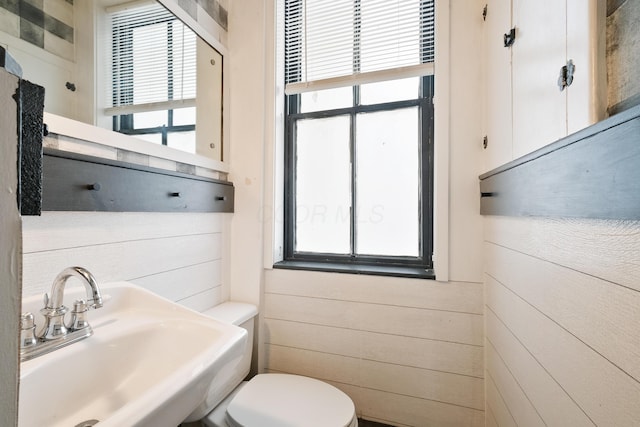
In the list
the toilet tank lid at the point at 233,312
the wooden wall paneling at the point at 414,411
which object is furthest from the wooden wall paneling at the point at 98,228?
the wooden wall paneling at the point at 414,411

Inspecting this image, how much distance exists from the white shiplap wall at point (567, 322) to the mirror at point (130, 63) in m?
1.32

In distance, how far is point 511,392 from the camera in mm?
920

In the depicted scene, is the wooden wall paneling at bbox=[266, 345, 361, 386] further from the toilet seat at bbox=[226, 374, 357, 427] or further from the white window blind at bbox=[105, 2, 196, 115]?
the white window blind at bbox=[105, 2, 196, 115]

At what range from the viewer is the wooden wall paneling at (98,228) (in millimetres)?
753

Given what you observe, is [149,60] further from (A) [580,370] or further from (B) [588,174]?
(A) [580,370]

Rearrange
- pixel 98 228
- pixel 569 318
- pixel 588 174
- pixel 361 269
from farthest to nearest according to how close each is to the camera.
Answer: pixel 361 269, pixel 98 228, pixel 569 318, pixel 588 174

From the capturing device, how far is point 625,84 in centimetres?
46

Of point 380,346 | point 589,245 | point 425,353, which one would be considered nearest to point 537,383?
point 589,245

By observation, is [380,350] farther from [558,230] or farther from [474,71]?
[474,71]

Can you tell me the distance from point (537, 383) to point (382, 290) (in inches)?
25.3

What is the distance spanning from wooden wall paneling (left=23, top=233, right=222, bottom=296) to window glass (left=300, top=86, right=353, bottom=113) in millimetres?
894

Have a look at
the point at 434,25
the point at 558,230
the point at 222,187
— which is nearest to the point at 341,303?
the point at 222,187

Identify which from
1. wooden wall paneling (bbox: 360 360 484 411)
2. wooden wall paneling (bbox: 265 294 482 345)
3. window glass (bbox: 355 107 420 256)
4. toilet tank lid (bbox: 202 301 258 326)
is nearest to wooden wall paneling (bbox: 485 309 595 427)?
wooden wall paneling (bbox: 265 294 482 345)

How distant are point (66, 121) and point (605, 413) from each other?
141 cm
